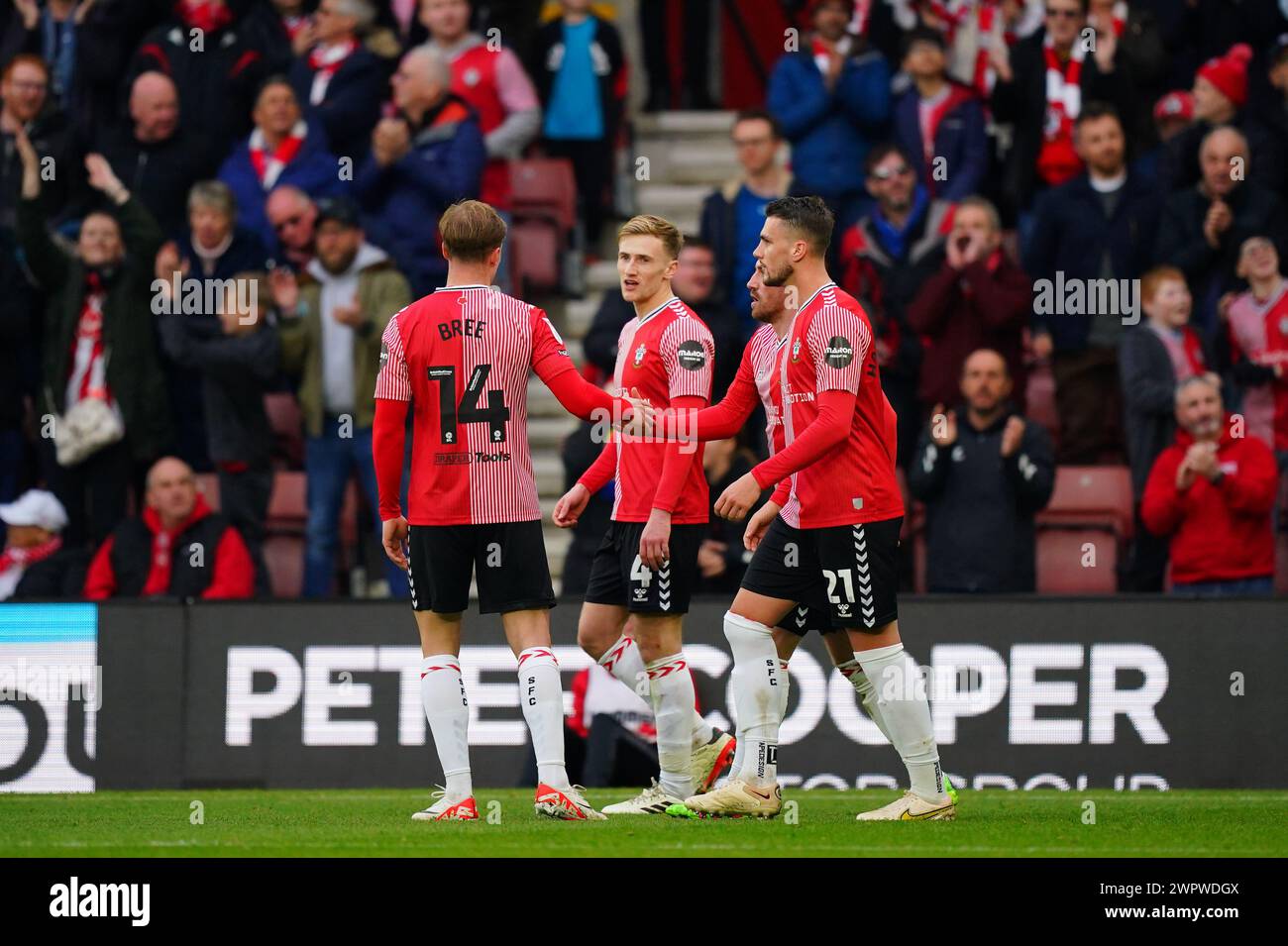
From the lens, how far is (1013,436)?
1180 cm

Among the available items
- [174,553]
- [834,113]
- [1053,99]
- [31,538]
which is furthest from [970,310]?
[31,538]

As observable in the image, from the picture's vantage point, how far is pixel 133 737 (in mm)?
11445

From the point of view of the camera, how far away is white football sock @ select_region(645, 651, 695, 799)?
332 inches

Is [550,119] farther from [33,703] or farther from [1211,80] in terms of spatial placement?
[33,703]

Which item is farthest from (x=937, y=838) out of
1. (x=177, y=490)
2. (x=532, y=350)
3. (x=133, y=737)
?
(x=177, y=490)

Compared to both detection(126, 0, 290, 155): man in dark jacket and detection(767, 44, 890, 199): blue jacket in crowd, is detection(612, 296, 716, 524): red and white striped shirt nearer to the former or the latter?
detection(767, 44, 890, 199): blue jacket in crowd

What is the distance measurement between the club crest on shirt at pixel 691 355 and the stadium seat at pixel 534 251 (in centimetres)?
607

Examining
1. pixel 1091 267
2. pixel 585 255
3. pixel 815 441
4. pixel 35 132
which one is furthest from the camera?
pixel 585 255

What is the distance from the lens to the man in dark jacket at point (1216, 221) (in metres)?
12.7

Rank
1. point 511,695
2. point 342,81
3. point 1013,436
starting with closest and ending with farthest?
point 511,695
point 1013,436
point 342,81

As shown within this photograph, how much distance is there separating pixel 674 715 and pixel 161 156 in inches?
285

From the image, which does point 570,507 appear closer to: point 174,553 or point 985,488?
point 985,488

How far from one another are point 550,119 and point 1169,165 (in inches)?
168

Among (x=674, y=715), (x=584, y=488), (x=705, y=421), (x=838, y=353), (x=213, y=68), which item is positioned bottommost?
(x=674, y=715)
